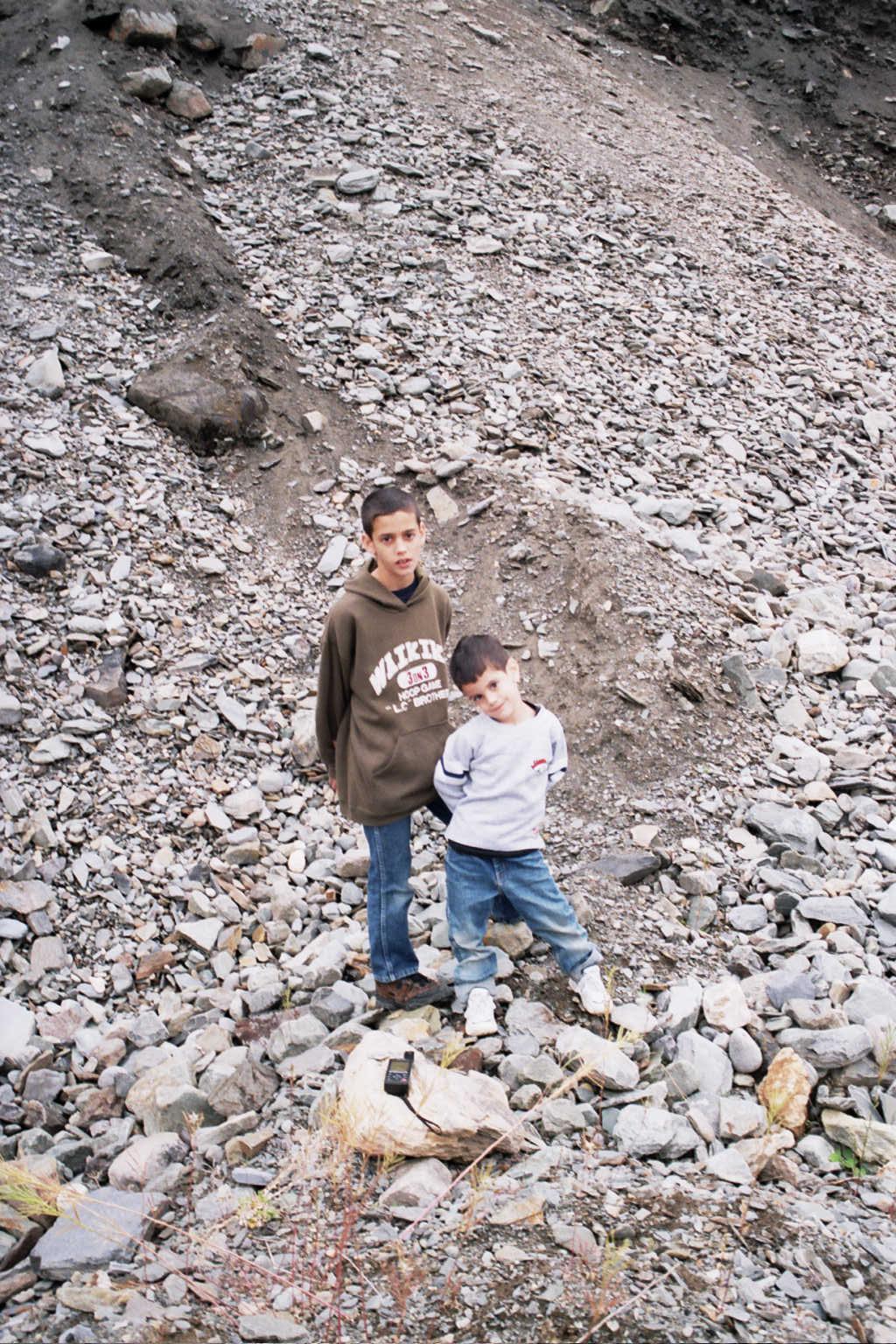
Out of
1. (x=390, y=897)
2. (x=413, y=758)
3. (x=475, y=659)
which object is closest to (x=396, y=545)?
(x=475, y=659)

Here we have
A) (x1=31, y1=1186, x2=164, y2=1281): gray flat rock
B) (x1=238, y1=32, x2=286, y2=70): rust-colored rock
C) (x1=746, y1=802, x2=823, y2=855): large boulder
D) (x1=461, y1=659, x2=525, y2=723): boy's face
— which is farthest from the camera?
(x1=238, y1=32, x2=286, y2=70): rust-colored rock

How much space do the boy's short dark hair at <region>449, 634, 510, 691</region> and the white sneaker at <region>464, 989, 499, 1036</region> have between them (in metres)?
1.03

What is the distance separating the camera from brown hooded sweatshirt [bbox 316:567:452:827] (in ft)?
11.8

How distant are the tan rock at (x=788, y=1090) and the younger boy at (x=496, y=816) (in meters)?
0.59

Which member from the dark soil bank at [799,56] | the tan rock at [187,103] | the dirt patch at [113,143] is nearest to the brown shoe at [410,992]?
the dirt patch at [113,143]

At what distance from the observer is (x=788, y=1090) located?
3.48m

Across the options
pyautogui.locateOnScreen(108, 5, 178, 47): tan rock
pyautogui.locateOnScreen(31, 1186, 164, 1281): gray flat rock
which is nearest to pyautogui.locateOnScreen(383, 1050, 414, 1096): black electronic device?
pyautogui.locateOnScreen(31, 1186, 164, 1281): gray flat rock

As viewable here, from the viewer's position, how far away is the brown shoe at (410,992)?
3.90m

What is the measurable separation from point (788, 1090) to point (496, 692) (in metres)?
1.50

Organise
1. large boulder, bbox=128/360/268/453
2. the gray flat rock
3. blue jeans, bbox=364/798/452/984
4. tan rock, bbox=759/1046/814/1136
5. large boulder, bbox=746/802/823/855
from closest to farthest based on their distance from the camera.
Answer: the gray flat rock
tan rock, bbox=759/1046/814/1136
blue jeans, bbox=364/798/452/984
large boulder, bbox=746/802/823/855
large boulder, bbox=128/360/268/453

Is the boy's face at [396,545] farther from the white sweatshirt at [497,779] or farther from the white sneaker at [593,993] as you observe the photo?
the white sneaker at [593,993]

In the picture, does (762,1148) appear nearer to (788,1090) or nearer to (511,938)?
(788,1090)

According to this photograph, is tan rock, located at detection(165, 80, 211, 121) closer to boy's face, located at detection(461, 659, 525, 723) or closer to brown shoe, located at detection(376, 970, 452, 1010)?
boy's face, located at detection(461, 659, 525, 723)

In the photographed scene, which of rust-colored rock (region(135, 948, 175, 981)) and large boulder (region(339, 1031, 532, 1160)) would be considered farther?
rust-colored rock (region(135, 948, 175, 981))
